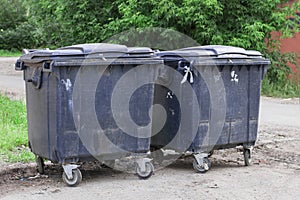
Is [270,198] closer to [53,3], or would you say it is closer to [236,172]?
[236,172]

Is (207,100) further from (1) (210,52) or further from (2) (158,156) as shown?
(2) (158,156)

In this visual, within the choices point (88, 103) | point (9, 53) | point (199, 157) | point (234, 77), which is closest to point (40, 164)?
point (88, 103)

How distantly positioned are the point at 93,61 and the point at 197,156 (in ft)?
4.94

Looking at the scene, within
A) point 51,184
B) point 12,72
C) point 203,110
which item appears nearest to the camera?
point 51,184

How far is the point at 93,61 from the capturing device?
5215mm

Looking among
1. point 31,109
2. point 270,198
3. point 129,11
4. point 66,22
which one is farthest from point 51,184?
point 66,22

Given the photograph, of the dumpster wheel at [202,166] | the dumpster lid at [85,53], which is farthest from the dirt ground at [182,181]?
the dumpster lid at [85,53]

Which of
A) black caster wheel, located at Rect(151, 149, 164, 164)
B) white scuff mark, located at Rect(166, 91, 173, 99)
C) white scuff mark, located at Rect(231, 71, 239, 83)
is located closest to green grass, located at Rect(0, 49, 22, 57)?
black caster wheel, located at Rect(151, 149, 164, 164)

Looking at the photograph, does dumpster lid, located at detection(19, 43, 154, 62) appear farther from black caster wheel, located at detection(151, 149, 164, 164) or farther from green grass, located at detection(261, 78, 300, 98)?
green grass, located at detection(261, 78, 300, 98)

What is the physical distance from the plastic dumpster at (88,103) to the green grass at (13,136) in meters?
0.91

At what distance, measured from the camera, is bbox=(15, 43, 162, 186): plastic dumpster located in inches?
202

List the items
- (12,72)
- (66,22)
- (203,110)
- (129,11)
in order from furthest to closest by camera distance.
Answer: (12,72) < (66,22) < (129,11) < (203,110)

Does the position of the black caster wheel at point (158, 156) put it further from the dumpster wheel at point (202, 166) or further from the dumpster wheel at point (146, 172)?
the dumpster wheel at point (146, 172)

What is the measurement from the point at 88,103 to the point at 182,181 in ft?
3.99
